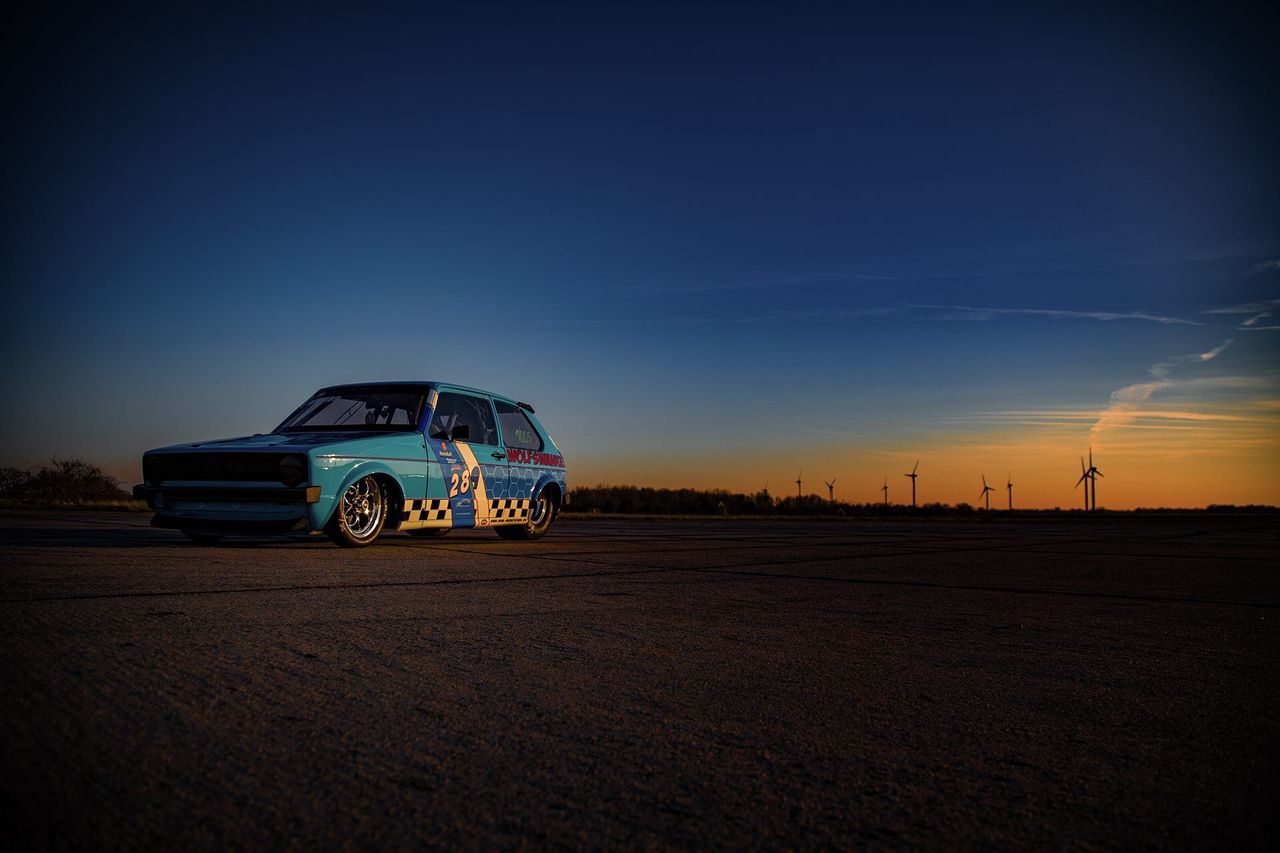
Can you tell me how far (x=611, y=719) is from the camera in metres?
2.28

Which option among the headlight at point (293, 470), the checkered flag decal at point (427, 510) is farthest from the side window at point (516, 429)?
the headlight at point (293, 470)

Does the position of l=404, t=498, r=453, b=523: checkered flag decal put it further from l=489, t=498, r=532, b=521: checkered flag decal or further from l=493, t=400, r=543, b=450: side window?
l=493, t=400, r=543, b=450: side window

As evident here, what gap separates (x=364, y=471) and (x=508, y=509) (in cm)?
254

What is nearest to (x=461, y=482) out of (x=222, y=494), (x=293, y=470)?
(x=293, y=470)

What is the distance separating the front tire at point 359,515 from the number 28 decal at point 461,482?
77 cm

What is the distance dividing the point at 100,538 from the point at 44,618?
234 inches

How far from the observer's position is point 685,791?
5.74 ft

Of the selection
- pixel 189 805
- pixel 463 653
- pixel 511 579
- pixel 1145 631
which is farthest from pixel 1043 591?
pixel 189 805

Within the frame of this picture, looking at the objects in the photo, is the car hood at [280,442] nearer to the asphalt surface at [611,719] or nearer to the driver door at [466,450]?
the driver door at [466,450]

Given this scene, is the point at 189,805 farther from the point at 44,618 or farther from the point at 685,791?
the point at 44,618

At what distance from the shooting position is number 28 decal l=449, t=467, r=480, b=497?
8.93 meters

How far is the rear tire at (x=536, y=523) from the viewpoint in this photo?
10.8m

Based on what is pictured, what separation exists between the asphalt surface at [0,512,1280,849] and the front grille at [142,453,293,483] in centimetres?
256

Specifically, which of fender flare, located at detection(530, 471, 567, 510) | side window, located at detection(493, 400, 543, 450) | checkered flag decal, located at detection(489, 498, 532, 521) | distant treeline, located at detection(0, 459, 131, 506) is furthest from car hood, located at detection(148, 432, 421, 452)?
distant treeline, located at detection(0, 459, 131, 506)
